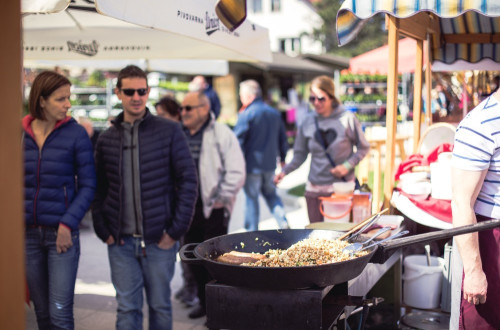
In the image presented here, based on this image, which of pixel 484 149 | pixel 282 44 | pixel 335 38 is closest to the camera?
pixel 484 149

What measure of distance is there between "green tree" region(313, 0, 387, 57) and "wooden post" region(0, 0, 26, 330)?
47.5 m

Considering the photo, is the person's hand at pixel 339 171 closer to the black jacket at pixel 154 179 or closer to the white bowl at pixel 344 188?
the white bowl at pixel 344 188

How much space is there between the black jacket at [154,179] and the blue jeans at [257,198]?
12.2 ft

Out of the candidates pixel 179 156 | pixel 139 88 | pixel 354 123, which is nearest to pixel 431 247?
pixel 354 123

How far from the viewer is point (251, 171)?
7586mm

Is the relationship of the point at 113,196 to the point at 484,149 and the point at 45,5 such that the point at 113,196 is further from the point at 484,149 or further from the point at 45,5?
the point at 484,149

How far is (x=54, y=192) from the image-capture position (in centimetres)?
365

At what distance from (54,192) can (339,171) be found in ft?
9.16

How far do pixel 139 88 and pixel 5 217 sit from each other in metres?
2.84

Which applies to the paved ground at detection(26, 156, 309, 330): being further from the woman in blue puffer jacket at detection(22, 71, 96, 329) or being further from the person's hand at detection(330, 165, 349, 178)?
the person's hand at detection(330, 165, 349, 178)

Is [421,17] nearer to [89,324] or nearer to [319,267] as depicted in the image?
[319,267]

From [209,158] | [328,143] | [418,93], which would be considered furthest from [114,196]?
[418,93]

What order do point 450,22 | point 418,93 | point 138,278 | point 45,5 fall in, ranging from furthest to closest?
point 450,22 → point 418,93 → point 138,278 → point 45,5

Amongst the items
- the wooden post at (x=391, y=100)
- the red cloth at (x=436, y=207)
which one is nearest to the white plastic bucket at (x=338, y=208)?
the wooden post at (x=391, y=100)
